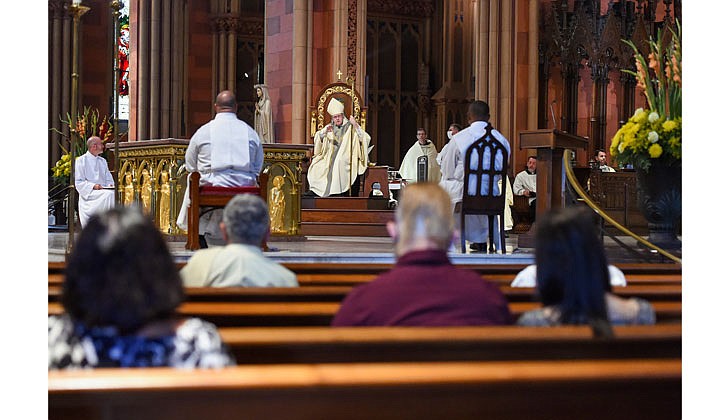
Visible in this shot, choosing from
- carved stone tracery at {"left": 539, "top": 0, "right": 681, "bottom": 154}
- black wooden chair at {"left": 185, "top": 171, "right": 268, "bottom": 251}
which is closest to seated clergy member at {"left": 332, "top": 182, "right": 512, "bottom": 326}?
black wooden chair at {"left": 185, "top": 171, "right": 268, "bottom": 251}

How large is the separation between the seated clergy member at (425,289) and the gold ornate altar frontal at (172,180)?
6.69 meters

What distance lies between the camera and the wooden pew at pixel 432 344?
90.1 inches

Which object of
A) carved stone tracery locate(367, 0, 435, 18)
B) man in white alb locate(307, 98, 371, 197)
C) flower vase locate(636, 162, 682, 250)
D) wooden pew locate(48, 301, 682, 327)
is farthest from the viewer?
carved stone tracery locate(367, 0, 435, 18)

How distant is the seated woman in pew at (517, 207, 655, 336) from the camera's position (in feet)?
8.02

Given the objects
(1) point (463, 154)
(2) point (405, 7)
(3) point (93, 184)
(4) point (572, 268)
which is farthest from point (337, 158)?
(4) point (572, 268)

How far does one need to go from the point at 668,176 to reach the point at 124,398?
16.6 ft

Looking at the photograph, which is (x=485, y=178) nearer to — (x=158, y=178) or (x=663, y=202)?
(x=663, y=202)

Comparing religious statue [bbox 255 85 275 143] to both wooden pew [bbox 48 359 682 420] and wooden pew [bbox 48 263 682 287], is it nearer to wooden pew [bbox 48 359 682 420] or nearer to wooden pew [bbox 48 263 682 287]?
wooden pew [bbox 48 263 682 287]

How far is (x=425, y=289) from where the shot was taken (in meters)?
2.63

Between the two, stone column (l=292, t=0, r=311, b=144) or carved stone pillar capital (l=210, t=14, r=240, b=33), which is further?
A: carved stone pillar capital (l=210, t=14, r=240, b=33)

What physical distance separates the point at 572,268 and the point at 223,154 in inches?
204

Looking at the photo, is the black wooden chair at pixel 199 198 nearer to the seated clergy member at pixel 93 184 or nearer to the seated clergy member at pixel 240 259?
the seated clergy member at pixel 93 184

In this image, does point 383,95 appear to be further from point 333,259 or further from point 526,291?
point 526,291

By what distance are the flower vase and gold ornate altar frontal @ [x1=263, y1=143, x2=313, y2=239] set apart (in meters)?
3.95
